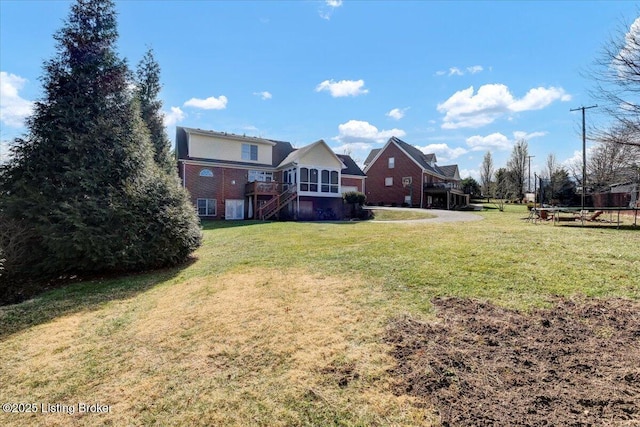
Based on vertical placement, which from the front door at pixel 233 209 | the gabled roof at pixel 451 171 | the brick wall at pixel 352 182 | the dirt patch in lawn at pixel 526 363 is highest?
the gabled roof at pixel 451 171

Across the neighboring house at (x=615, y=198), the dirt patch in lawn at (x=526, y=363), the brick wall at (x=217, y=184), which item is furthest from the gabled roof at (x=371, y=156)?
the dirt patch in lawn at (x=526, y=363)

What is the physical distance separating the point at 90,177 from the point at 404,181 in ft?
110

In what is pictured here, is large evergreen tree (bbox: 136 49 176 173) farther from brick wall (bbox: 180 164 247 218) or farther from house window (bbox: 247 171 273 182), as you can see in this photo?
house window (bbox: 247 171 273 182)

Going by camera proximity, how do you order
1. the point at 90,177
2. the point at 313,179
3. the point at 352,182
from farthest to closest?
1. the point at 352,182
2. the point at 313,179
3. the point at 90,177

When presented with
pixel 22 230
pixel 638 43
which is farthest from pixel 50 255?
pixel 638 43

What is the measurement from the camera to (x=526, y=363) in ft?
10.7

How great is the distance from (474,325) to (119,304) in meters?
6.62

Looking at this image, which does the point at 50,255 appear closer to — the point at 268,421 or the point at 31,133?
the point at 31,133

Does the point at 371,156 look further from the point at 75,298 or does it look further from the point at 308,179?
the point at 75,298

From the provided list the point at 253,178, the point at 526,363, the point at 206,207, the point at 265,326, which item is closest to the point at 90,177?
the point at 265,326

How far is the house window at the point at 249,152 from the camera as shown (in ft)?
86.8

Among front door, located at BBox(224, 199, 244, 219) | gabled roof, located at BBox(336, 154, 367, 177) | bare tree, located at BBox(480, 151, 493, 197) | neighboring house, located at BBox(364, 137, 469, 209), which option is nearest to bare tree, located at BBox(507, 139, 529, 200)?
bare tree, located at BBox(480, 151, 493, 197)

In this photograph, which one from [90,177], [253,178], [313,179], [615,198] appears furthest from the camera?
[615,198]

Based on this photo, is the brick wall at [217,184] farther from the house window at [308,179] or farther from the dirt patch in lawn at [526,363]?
the dirt patch in lawn at [526,363]
